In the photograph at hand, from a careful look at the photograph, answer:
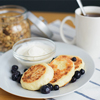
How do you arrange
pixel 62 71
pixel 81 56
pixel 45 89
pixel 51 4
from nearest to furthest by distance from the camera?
1. pixel 45 89
2. pixel 62 71
3. pixel 81 56
4. pixel 51 4

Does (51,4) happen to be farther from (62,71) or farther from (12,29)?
(62,71)

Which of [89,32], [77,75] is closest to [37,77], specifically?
[77,75]

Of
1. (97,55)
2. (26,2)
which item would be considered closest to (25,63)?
(97,55)

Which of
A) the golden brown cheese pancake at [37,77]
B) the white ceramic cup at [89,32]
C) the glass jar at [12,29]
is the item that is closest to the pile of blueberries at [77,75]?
the golden brown cheese pancake at [37,77]

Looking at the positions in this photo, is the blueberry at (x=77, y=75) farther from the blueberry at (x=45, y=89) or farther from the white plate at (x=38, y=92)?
the blueberry at (x=45, y=89)

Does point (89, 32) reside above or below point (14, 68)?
above

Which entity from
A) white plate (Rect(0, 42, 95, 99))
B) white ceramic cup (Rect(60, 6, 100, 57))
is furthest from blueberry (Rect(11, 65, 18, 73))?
white ceramic cup (Rect(60, 6, 100, 57))
